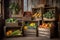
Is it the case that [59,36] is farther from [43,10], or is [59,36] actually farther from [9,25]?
[9,25]

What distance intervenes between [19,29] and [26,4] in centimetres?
86

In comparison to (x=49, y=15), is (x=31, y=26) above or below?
below

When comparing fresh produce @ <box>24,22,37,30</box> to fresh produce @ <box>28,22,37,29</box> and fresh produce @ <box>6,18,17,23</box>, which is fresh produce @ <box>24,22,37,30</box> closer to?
fresh produce @ <box>28,22,37,29</box>

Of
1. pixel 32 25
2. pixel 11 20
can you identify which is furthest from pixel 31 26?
pixel 11 20

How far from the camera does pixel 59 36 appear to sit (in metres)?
5.86

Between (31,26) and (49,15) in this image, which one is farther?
(31,26)

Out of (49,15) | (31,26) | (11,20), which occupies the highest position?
(49,15)

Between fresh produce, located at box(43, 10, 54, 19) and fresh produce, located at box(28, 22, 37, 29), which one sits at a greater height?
fresh produce, located at box(43, 10, 54, 19)

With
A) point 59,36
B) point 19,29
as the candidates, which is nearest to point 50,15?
point 59,36

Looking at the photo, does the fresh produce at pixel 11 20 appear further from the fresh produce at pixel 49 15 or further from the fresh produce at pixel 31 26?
the fresh produce at pixel 49 15

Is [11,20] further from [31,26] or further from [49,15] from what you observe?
[49,15]

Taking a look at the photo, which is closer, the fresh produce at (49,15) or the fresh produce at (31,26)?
the fresh produce at (49,15)

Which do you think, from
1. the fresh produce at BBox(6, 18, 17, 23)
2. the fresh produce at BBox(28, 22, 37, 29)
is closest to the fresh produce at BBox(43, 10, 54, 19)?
the fresh produce at BBox(28, 22, 37, 29)

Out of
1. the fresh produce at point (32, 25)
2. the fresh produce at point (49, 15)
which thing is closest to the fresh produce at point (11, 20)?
the fresh produce at point (32, 25)
